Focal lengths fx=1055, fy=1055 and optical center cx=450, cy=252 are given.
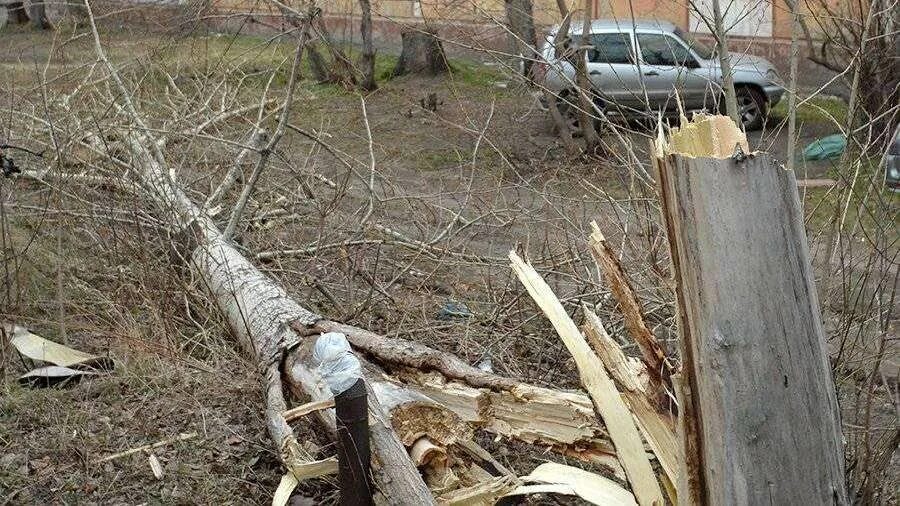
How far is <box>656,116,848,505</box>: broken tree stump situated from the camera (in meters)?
2.99

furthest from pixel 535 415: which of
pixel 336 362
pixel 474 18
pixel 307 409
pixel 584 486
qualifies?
pixel 474 18

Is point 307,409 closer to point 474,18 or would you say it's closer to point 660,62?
point 660,62

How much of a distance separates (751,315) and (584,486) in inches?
40.6

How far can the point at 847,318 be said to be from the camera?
470 centimetres

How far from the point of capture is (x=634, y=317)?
11.9 feet

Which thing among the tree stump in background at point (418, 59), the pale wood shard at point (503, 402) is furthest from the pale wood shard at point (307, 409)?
the tree stump in background at point (418, 59)

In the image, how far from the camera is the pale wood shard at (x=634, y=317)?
359 cm

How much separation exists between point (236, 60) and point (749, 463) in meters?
9.28

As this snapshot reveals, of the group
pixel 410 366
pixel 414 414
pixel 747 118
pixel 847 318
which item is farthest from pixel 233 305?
pixel 747 118

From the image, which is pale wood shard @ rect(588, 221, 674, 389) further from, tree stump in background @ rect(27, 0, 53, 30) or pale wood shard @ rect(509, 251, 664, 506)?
tree stump in background @ rect(27, 0, 53, 30)

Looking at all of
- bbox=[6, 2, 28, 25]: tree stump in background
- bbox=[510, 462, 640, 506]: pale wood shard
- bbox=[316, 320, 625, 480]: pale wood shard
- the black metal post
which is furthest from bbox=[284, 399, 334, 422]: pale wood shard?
bbox=[6, 2, 28, 25]: tree stump in background

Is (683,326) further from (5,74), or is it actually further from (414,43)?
(414,43)

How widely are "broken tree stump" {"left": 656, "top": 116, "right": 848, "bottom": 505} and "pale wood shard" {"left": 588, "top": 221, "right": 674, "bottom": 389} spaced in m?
0.50

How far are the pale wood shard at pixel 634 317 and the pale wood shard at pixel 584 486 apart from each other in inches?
15.7
